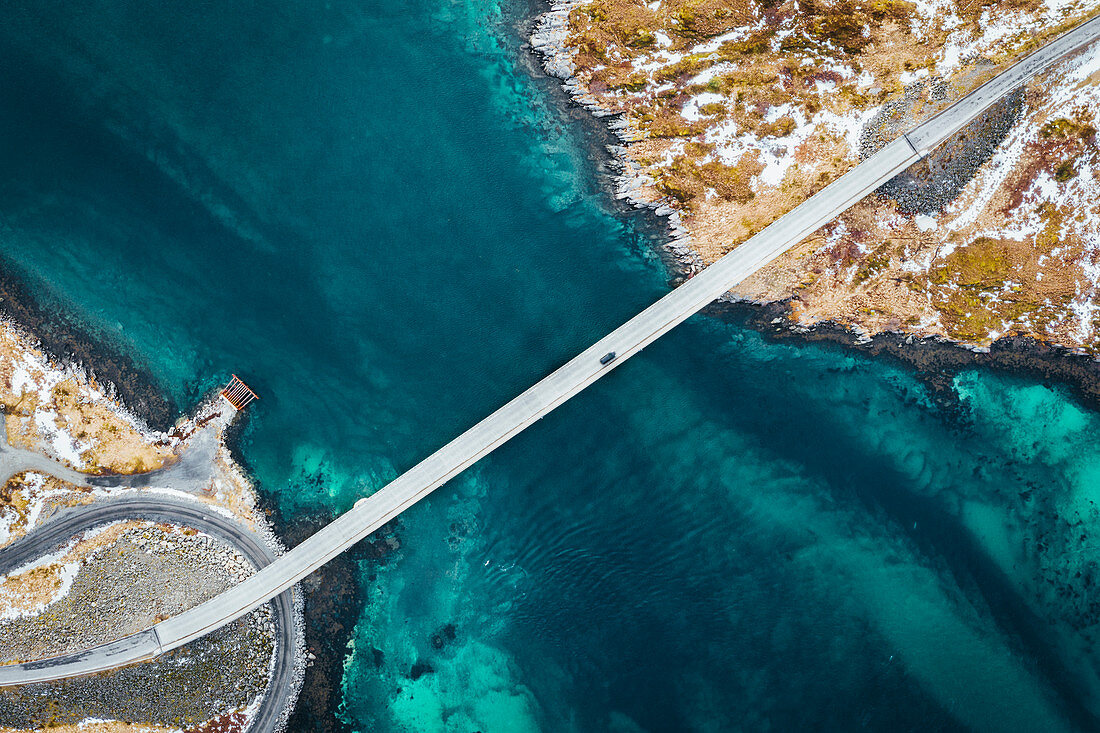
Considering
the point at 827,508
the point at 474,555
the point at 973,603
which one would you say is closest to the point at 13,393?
the point at 474,555

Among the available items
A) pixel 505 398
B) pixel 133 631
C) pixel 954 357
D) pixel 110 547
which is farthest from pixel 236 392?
pixel 954 357

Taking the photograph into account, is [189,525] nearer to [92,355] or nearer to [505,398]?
[92,355]

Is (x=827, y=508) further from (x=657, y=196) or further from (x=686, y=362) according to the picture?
(x=657, y=196)

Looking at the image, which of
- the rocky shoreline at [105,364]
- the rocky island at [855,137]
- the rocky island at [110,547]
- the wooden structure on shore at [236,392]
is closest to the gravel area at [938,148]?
the rocky island at [855,137]

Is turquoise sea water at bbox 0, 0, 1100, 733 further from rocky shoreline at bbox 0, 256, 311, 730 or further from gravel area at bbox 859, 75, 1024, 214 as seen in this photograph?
gravel area at bbox 859, 75, 1024, 214

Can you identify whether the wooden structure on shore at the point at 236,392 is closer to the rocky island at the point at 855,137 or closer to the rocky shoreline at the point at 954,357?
the rocky island at the point at 855,137
